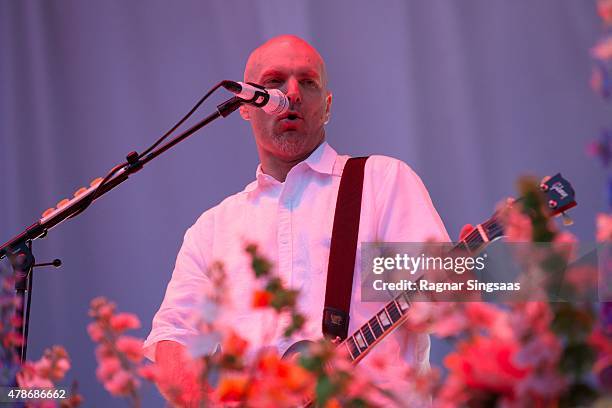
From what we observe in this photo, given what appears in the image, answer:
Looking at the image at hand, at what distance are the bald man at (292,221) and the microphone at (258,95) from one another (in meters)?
0.33

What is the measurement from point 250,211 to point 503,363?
1.58 m

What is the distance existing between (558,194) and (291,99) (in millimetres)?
951

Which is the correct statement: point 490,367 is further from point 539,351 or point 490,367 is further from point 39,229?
point 39,229

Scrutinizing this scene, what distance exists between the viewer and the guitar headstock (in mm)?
1135

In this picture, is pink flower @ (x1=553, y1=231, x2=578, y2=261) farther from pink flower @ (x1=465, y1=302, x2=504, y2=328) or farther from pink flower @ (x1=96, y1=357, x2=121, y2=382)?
pink flower @ (x1=96, y1=357, x2=121, y2=382)

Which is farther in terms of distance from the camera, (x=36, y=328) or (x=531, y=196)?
(x=36, y=328)

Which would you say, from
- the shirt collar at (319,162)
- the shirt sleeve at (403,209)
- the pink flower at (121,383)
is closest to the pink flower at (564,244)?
the pink flower at (121,383)

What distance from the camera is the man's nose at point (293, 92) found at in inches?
77.5

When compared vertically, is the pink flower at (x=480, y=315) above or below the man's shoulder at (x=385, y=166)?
below

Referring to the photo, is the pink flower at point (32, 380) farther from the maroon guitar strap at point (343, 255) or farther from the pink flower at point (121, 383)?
the maroon guitar strap at point (343, 255)

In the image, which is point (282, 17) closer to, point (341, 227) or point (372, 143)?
point (372, 143)

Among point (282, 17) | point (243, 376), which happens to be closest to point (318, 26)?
point (282, 17)

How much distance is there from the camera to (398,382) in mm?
1518

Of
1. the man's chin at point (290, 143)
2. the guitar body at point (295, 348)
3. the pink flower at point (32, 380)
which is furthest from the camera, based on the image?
the man's chin at point (290, 143)
